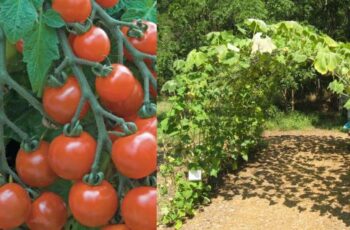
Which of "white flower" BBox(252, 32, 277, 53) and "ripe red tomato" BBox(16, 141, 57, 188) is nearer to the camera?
"ripe red tomato" BBox(16, 141, 57, 188)

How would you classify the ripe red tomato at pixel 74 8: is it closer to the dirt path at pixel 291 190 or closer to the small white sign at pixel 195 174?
the dirt path at pixel 291 190

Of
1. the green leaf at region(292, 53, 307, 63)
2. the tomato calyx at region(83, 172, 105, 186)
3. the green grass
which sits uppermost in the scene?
the tomato calyx at region(83, 172, 105, 186)

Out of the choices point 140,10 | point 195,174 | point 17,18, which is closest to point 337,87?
point 195,174

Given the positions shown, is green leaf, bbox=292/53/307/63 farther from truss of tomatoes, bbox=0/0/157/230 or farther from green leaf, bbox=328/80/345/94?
truss of tomatoes, bbox=0/0/157/230

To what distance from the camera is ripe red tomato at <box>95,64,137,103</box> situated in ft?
1.59

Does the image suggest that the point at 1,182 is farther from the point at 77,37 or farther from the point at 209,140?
the point at 209,140

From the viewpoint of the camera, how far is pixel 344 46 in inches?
78.6

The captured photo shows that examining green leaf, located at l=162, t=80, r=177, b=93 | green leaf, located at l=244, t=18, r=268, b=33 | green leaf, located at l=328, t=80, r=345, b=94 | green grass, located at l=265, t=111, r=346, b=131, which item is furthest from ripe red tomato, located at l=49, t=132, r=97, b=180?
green grass, located at l=265, t=111, r=346, b=131

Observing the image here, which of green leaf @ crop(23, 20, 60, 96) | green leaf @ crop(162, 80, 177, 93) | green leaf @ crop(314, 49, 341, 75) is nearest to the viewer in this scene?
green leaf @ crop(23, 20, 60, 96)

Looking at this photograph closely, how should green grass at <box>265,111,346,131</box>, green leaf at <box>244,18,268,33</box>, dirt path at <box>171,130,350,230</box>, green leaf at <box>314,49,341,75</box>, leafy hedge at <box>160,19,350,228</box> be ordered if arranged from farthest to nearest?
1. dirt path at <box>171,130,350,230</box>
2. green grass at <box>265,111,346,131</box>
3. leafy hedge at <box>160,19,350,228</box>
4. green leaf at <box>314,49,341,75</box>
5. green leaf at <box>244,18,268,33</box>

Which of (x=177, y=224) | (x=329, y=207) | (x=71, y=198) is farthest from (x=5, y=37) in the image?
(x=329, y=207)

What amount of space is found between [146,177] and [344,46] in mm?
1634

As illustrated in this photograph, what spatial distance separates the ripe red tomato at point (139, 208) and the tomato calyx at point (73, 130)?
2.9 inches

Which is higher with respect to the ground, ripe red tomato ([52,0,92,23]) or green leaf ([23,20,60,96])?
ripe red tomato ([52,0,92,23])
